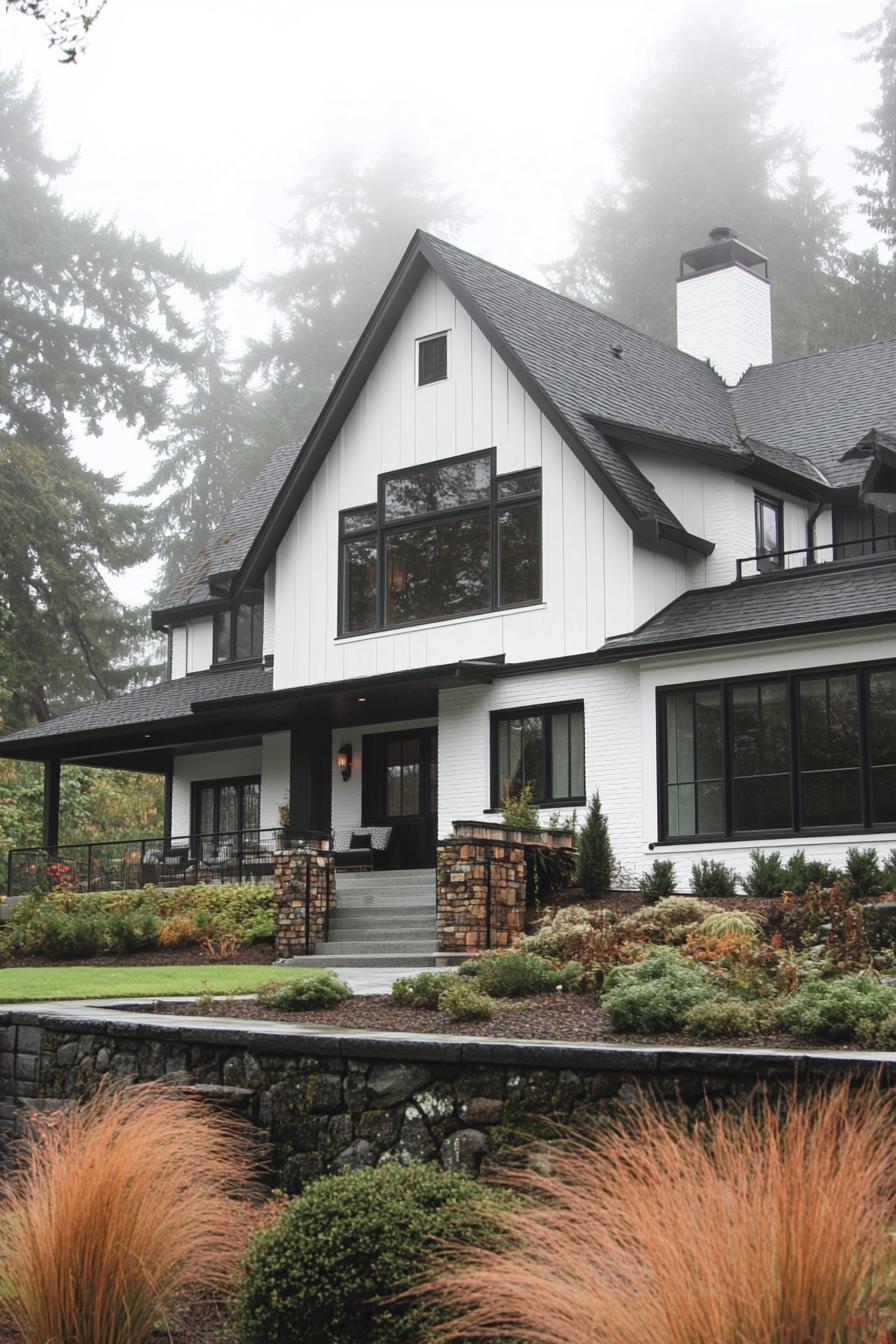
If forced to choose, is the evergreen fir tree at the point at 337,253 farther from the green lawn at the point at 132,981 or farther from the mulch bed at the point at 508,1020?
the mulch bed at the point at 508,1020

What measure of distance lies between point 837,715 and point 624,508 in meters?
3.51

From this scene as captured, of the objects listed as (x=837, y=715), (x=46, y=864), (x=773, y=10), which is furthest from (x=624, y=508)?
(x=773, y=10)

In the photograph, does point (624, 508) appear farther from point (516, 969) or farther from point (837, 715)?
point (516, 969)

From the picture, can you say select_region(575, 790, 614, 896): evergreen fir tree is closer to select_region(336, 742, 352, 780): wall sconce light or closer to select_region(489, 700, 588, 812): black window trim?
select_region(489, 700, 588, 812): black window trim

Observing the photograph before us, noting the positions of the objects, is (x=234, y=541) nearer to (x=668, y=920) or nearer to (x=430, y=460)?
(x=430, y=460)

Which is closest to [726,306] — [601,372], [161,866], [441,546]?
[601,372]

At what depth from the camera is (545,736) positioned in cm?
1970

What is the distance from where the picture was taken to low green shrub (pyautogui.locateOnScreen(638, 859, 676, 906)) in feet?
57.1

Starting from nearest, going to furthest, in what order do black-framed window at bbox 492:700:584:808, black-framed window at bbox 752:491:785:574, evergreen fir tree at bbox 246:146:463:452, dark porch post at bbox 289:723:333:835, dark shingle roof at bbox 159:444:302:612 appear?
black-framed window at bbox 492:700:584:808
black-framed window at bbox 752:491:785:574
dark porch post at bbox 289:723:333:835
dark shingle roof at bbox 159:444:302:612
evergreen fir tree at bbox 246:146:463:452

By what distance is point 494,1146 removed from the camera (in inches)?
267

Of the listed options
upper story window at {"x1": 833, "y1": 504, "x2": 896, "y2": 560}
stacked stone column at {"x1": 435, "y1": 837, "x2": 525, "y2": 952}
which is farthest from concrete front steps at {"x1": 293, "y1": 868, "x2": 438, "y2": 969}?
upper story window at {"x1": 833, "y1": 504, "x2": 896, "y2": 560}

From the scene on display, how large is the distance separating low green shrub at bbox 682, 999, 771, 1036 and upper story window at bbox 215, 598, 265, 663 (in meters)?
17.6

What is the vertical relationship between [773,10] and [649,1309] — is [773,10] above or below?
above

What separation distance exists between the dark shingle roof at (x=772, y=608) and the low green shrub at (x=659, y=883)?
2.46 meters
